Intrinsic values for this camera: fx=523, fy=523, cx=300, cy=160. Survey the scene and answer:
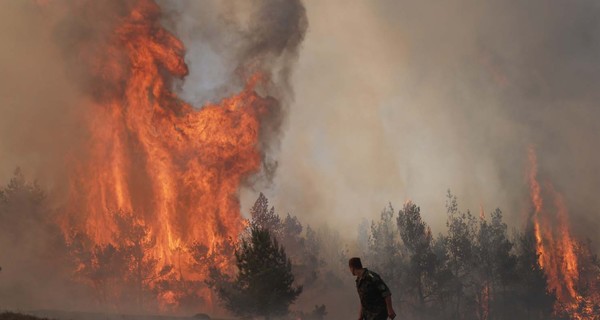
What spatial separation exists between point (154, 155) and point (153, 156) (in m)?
0.19

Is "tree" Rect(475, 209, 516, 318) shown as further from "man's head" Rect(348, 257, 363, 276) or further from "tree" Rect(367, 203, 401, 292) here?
"man's head" Rect(348, 257, 363, 276)

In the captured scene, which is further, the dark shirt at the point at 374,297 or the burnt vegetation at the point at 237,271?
the burnt vegetation at the point at 237,271

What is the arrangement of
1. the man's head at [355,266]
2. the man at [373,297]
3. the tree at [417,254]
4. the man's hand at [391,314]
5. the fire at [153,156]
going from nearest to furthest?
the man's hand at [391,314], the man at [373,297], the man's head at [355,266], the fire at [153,156], the tree at [417,254]

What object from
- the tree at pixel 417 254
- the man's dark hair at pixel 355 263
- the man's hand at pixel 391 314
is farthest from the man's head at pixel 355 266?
the tree at pixel 417 254

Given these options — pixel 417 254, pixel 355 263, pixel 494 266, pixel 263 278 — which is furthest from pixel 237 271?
pixel 355 263

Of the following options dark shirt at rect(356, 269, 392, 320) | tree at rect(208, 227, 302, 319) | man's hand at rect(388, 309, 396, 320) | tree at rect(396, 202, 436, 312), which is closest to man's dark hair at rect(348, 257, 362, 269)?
dark shirt at rect(356, 269, 392, 320)

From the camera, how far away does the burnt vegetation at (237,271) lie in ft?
134

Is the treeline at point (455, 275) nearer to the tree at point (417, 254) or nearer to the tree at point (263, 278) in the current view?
the tree at point (417, 254)

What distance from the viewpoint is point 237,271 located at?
231 ft

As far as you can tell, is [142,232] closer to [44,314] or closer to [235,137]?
[235,137]

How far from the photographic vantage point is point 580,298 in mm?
98812

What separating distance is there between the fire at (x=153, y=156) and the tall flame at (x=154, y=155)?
0.43 ft

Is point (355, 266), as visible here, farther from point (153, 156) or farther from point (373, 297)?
point (153, 156)

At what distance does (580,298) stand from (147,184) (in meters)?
82.2
